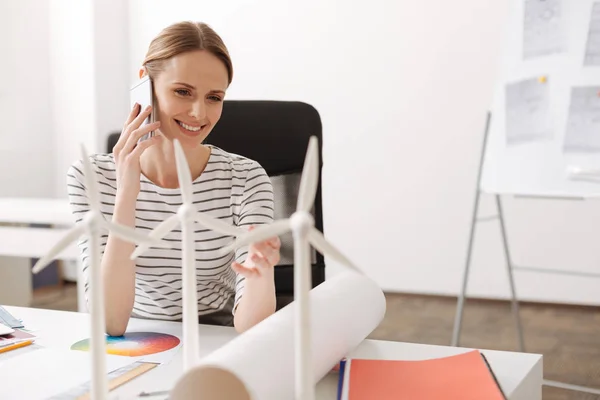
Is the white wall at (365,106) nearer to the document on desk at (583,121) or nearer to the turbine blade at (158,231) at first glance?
the document on desk at (583,121)

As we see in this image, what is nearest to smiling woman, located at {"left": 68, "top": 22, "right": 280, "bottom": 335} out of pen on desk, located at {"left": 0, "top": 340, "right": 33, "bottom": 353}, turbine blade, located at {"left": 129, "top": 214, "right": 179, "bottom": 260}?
pen on desk, located at {"left": 0, "top": 340, "right": 33, "bottom": 353}

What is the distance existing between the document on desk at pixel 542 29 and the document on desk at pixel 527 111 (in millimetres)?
102

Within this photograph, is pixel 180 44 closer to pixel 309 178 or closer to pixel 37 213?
pixel 309 178

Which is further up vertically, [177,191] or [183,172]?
[183,172]

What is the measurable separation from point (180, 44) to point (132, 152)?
0.22 m

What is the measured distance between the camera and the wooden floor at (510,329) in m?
2.75

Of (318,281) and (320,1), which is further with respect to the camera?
(320,1)

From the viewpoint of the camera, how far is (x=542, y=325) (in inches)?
133

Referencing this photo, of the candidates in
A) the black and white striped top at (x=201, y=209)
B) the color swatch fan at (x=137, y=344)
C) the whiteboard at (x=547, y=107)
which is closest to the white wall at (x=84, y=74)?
the whiteboard at (x=547, y=107)

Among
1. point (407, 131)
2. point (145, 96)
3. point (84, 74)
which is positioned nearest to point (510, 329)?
point (407, 131)

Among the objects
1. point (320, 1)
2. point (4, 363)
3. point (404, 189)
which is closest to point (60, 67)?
point (320, 1)

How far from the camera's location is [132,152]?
1.32m

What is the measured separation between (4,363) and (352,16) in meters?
3.26

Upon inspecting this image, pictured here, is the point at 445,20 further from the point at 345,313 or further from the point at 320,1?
the point at 345,313
